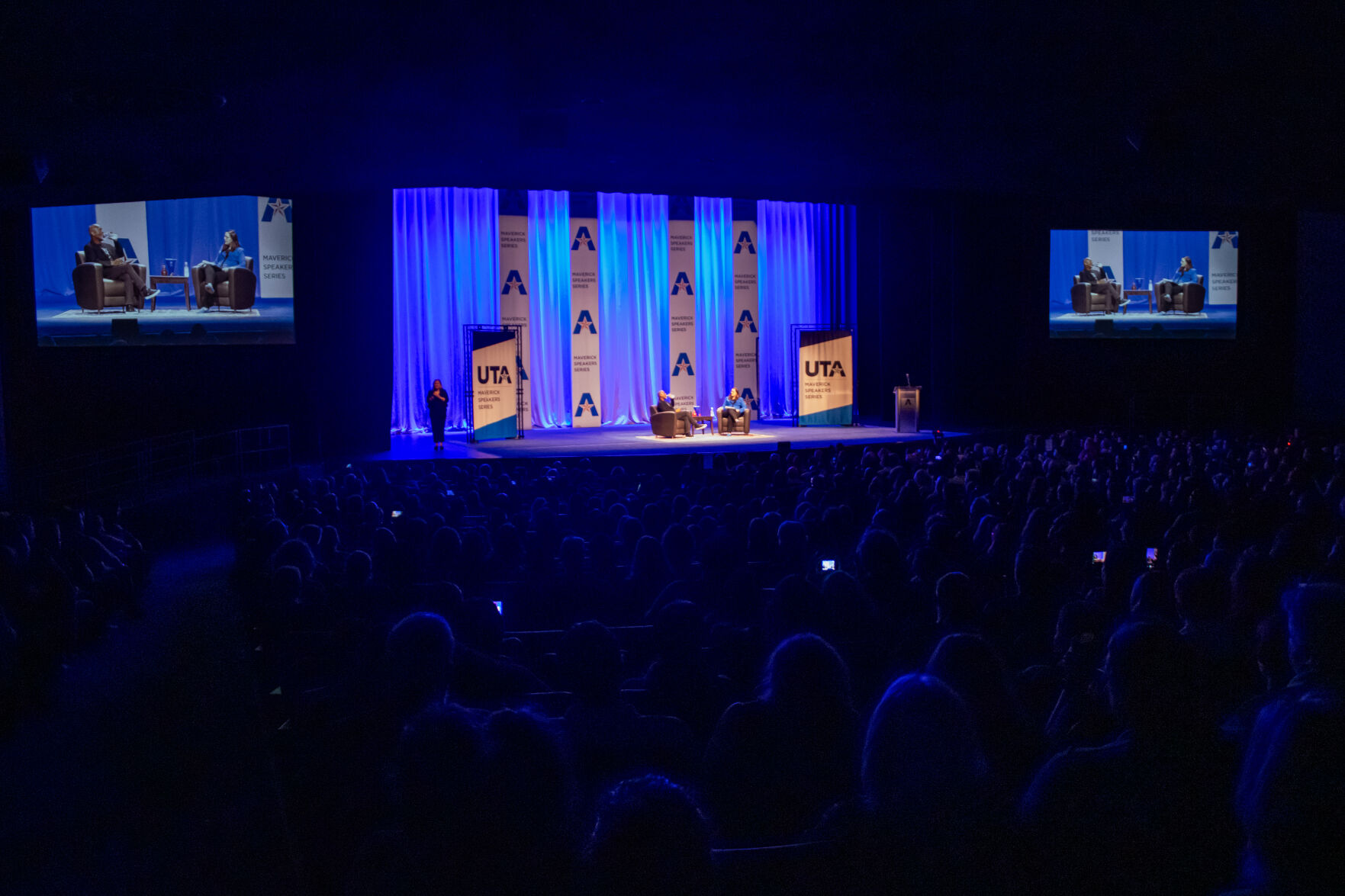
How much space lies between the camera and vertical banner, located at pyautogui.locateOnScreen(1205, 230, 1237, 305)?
20188mm

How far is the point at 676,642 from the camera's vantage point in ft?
11.8

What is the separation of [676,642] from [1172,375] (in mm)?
20578

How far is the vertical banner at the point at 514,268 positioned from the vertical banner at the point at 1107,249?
38.3 ft

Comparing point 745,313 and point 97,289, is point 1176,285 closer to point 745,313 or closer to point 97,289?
point 745,313

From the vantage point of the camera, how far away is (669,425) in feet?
58.4

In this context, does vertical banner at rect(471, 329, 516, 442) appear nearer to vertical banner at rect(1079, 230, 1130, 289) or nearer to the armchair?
the armchair

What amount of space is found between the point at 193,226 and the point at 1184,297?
743 inches

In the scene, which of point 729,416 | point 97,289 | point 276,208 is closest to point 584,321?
point 729,416

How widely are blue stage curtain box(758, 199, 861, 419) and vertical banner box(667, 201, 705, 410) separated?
5.16 feet

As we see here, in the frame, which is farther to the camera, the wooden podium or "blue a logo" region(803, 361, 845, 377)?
"blue a logo" region(803, 361, 845, 377)

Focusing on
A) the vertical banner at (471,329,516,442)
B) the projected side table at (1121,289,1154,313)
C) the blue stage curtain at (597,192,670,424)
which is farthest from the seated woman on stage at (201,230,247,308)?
the projected side table at (1121,289,1154,313)

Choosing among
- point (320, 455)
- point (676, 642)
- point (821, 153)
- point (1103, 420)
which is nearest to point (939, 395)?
point (1103, 420)

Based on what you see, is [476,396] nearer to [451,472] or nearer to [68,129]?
[451,472]

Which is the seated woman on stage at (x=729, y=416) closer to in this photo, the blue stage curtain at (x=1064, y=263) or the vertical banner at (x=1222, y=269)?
the blue stage curtain at (x=1064, y=263)
